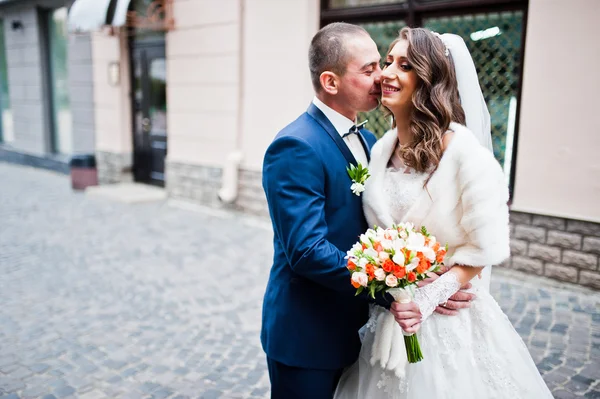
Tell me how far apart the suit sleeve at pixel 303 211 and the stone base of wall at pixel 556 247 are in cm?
390

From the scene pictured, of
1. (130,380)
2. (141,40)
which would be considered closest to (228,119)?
(141,40)

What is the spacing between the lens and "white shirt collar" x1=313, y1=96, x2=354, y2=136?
2.16 m

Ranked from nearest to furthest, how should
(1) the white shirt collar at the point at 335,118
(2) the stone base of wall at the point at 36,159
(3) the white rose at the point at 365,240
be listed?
(3) the white rose at the point at 365,240, (1) the white shirt collar at the point at 335,118, (2) the stone base of wall at the point at 36,159

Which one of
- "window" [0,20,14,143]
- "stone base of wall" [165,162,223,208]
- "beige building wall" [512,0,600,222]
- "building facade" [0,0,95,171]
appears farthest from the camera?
"window" [0,20,14,143]

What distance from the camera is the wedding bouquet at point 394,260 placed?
174 centimetres

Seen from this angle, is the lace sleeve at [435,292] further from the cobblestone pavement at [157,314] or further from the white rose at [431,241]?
the cobblestone pavement at [157,314]

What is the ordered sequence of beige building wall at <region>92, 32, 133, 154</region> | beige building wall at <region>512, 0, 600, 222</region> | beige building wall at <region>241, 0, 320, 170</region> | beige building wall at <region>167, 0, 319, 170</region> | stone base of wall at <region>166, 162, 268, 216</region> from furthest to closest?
beige building wall at <region>92, 32, 133, 154</region>
stone base of wall at <region>166, 162, 268, 216</region>
beige building wall at <region>167, 0, 319, 170</region>
beige building wall at <region>241, 0, 320, 170</region>
beige building wall at <region>512, 0, 600, 222</region>

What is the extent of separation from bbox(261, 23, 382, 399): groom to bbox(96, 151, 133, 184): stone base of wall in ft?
29.6

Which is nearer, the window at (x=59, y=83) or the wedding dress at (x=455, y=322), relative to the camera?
the wedding dress at (x=455, y=322)

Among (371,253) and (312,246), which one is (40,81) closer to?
(312,246)

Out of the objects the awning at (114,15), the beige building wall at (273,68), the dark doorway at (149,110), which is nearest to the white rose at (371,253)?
the beige building wall at (273,68)

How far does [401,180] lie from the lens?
2.10 m

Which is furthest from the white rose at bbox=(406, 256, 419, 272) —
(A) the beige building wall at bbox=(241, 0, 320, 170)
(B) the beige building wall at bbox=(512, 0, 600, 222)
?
(A) the beige building wall at bbox=(241, 0, 320, 170)

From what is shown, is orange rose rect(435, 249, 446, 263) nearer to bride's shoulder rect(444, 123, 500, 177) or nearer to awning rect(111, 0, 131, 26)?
bride's shoulder rect(444, 123, 500, 177)
